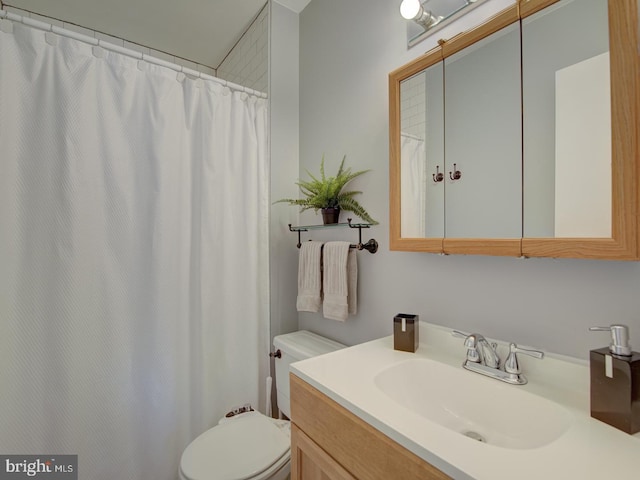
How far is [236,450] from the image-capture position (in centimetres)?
117

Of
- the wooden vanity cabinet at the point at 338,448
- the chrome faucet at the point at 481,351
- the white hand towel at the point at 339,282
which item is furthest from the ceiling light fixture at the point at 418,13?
the wooden vanity cabinet at the point at 338,448

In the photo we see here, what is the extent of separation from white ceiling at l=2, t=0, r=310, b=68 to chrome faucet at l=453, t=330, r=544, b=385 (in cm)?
198

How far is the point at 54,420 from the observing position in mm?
1183

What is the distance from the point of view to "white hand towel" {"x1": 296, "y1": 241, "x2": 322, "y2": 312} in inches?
58.2

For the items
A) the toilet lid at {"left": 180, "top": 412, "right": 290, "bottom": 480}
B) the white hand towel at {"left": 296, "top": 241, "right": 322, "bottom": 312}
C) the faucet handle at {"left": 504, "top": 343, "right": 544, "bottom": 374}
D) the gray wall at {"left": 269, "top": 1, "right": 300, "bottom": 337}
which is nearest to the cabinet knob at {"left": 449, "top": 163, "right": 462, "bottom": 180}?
the faucet handle at {"left": 504, "top": 343, "right": 544, "bottom": 374}

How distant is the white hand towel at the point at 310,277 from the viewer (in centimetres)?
148

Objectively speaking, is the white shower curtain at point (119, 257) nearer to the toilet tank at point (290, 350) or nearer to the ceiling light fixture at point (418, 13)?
the toilet tank at point (290, 350)

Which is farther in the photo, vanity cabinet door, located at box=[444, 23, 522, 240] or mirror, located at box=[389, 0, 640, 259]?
vanity cabinet door, located at box=[444, 23, 522, 240]

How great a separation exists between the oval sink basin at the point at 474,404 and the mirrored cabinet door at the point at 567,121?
16.6 inches

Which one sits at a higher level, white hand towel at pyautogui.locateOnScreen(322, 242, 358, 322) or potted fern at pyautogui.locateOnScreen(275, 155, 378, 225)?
potted fern at pyautogui.locateOnScreen(275, 155, 378, 225)

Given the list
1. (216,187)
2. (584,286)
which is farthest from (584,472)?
(216,187)

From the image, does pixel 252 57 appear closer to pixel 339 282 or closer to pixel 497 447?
pixel 339 282

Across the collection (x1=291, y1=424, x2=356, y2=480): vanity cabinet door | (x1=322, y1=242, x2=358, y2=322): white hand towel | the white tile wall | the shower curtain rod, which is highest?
the white tile wall

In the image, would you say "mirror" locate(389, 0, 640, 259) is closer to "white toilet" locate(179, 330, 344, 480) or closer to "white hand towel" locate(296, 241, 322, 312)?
"white hand towel" locate(296, 241, 322, 312)
